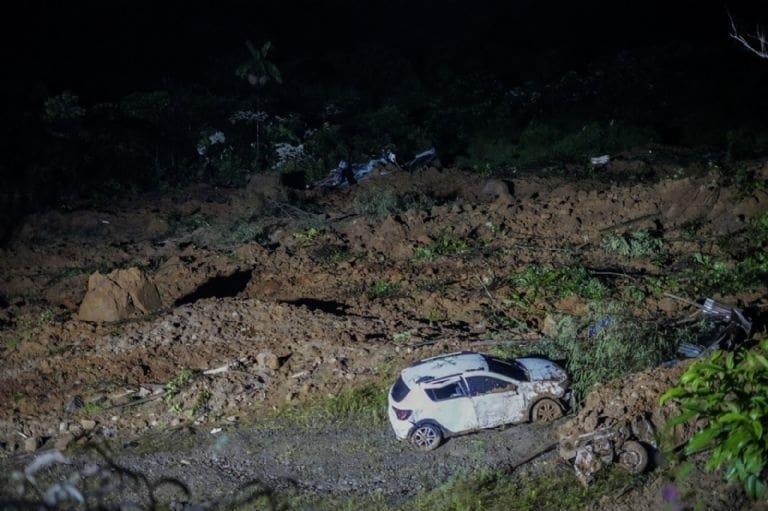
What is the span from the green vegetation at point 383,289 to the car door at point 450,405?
4.84 metres

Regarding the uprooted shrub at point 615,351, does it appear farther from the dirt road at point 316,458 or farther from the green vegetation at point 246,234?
the green vegetation at point 246,234

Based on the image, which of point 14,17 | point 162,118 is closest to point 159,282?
point 162,118

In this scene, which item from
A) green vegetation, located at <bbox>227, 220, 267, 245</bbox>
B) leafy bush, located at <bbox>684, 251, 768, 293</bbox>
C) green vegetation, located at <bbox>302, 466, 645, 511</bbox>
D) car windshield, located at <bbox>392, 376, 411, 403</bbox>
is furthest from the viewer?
green vegetation, located at <bbox>227, 220, 267, 245</bbox>

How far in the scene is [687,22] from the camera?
38.9m

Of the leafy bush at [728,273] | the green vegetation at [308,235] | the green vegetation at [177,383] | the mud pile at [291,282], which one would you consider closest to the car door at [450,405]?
the mud pile at [291,282]

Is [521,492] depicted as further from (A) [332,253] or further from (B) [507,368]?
(A) [332,253]

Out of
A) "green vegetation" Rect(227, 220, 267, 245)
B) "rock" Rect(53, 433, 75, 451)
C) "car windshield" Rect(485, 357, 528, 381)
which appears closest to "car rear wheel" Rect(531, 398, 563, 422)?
"car windshield" Rect(485, 357, 528, 381)

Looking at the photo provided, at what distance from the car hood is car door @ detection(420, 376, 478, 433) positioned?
1020mm

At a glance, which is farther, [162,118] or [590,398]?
[162,118]

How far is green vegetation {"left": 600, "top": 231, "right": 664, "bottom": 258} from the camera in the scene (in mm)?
15586

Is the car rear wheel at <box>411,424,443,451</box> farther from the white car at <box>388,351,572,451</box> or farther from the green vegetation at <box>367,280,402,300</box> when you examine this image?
the green vegetation at <box>367,280,402,300</box>

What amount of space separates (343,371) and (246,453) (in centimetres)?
214

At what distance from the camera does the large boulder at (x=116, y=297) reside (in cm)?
1544

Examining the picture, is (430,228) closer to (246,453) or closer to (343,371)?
(343,371)
